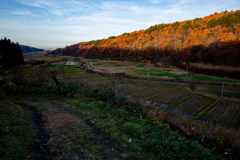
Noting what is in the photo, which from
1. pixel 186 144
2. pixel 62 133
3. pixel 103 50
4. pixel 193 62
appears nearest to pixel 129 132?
pixel 186 144

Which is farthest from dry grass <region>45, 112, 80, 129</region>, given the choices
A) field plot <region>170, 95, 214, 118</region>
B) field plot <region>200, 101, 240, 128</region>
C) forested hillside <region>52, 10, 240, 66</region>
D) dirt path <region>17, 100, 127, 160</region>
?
forested hillside <region>52, 10, 240, 66</region>

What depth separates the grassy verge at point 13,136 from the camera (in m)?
4.26

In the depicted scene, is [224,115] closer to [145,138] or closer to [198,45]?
[145,138]

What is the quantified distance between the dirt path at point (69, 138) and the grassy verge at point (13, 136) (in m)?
0.30

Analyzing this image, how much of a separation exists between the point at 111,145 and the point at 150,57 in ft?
312

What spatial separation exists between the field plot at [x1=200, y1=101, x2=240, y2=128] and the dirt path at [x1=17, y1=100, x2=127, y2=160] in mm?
15007

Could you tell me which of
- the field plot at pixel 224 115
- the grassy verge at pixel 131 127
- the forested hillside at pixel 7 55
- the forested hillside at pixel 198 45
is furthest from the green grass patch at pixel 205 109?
the forested hillside at pixel 7 55

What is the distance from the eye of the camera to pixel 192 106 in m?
20.6

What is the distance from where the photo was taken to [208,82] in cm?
3781

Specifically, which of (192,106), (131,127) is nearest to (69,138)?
(131,127)

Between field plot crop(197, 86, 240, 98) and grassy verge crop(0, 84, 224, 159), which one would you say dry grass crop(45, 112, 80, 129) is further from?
field plot crop(197, 86, 240, 98)

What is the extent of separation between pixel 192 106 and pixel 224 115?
406 cm

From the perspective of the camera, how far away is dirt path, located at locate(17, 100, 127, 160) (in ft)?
15.4

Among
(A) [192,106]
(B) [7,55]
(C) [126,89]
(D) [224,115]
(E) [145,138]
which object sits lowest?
(D) [224,115]
